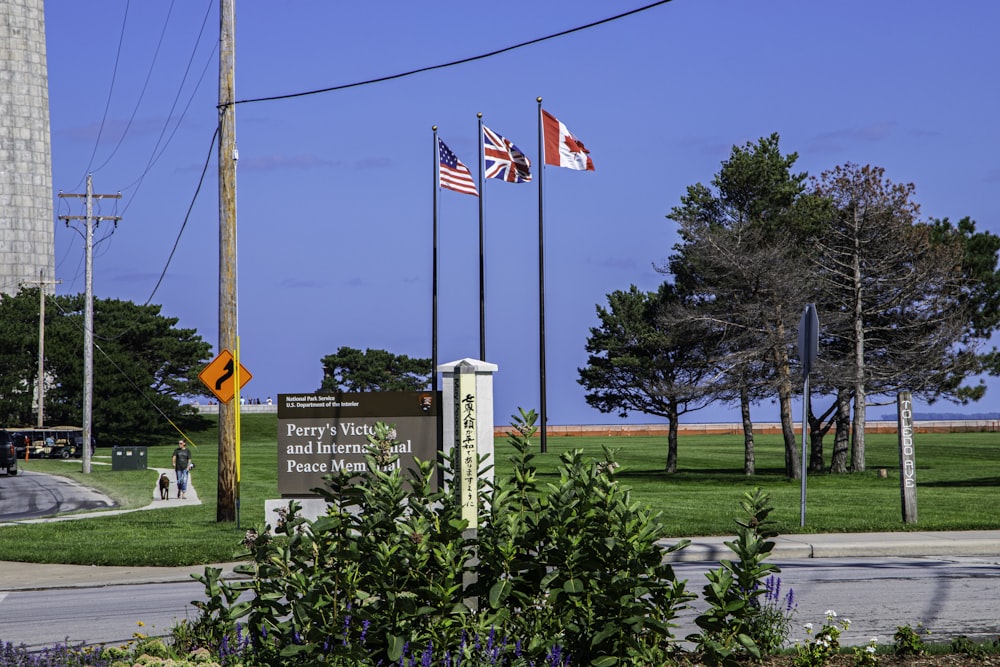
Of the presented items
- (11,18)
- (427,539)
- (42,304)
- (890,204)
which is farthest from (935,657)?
(11,18)

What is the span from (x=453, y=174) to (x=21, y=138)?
3442 inches

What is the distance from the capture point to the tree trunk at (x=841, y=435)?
43.4 meters

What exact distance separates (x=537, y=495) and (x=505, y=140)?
1176 inches

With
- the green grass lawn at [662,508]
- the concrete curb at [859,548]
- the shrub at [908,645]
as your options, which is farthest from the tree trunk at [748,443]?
the shrub at [908,645]

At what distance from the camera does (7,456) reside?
45875mm

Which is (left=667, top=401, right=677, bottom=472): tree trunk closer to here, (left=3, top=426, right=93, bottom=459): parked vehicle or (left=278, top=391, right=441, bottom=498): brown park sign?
(left=278, top=391, right=441, bottom=498): brown park sign

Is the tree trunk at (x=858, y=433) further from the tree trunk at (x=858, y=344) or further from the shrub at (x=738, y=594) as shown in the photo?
the shrub at (x=738, y=594)

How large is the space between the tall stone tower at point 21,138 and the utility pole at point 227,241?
3813 inches

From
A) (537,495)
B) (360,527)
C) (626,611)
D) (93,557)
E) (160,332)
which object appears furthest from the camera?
(160,332)

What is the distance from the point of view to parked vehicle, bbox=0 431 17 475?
150ft

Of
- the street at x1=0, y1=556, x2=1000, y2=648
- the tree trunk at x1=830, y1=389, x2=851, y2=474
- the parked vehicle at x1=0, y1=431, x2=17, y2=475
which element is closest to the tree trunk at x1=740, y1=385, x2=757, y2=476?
the tree trunk at x1=830, y1=389, x2=851, y2=474

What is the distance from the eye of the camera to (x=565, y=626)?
248 inches

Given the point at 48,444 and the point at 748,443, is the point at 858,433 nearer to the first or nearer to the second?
the point at 748,443

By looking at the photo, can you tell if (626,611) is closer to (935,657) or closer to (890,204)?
(935,657)
